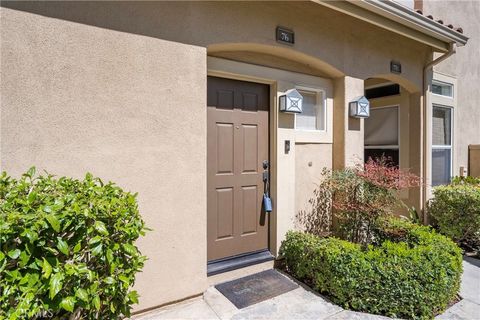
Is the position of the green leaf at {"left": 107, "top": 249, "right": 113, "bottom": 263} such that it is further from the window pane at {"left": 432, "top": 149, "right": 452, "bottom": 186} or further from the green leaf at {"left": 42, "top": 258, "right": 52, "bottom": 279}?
the window pane at {"left": 432, "top": 149, "right": 452, "bottom": 186}

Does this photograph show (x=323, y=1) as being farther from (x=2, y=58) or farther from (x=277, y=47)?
(x=2, y=58)

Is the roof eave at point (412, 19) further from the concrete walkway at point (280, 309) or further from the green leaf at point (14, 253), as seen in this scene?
the green leaf at point (14, 253)

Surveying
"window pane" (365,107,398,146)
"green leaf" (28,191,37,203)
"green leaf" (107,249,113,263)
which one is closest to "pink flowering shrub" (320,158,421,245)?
"window pane" (365,107,398,146)

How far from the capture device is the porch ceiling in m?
4.03

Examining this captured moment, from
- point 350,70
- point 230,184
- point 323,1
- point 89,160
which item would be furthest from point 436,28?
point 89,160

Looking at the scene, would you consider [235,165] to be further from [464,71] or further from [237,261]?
[464,71]

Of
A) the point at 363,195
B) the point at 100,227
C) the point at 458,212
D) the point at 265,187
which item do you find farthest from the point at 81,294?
the point at 458,212

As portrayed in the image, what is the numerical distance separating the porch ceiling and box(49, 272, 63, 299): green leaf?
158 inches

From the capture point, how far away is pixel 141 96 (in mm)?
2969

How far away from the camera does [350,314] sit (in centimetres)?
314

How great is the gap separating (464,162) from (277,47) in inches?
234

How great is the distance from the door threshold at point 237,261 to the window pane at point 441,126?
469cm

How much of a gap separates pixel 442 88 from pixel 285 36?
15.1 ft

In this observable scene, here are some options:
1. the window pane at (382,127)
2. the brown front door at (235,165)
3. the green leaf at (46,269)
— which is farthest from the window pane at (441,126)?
the green leaf at (46,269)
